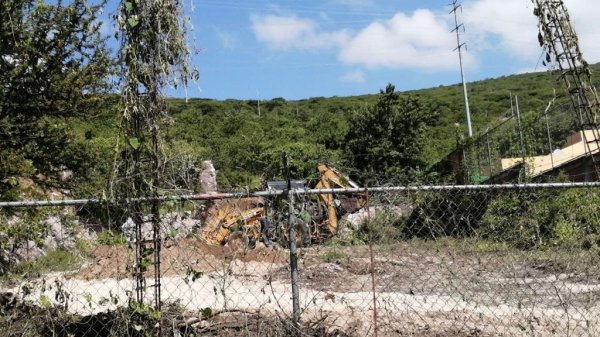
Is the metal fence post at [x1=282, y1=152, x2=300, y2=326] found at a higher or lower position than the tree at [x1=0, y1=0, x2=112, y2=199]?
lower

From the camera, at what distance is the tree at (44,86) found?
1061cm

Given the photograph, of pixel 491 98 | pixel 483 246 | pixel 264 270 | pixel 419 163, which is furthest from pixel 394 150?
pixel 491 98

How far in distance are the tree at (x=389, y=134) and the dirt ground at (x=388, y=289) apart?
2264 centimetres

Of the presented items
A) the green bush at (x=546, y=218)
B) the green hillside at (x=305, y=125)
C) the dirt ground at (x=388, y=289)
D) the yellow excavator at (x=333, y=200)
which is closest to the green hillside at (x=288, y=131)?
the green hillside at (x=305, y=125)

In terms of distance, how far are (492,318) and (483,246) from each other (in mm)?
1520

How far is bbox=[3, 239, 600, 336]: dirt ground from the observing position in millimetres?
5816

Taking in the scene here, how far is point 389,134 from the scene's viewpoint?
36344 mm

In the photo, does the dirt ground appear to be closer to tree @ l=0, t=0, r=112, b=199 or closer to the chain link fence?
A: the chain link fence

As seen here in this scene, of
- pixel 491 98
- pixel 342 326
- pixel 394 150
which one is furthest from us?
pixel 491 98

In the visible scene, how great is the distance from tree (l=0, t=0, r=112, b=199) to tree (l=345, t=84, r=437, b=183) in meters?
24.1

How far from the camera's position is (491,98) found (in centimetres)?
6956

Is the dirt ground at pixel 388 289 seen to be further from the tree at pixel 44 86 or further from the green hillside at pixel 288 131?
the tree at pixel 44 86

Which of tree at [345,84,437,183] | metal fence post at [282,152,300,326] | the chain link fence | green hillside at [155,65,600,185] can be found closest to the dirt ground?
the chain link fence

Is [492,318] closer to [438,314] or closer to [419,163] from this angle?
[438,314]
